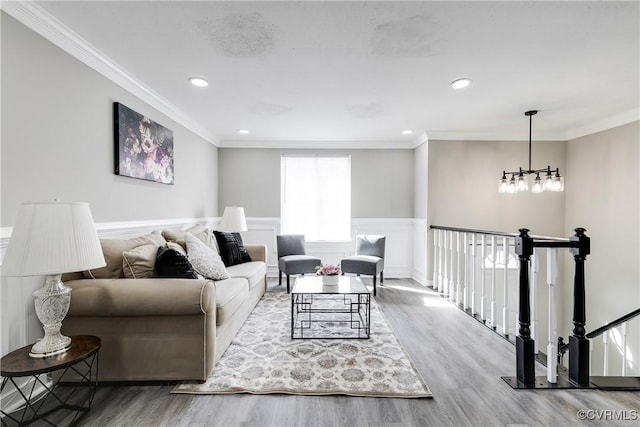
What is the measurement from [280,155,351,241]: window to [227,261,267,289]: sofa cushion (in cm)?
159

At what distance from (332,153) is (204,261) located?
324 cm

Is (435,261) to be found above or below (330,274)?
below

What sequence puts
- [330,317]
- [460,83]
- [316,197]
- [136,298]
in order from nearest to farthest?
[136,298] < [460,83] < [330,317] < [316,197]

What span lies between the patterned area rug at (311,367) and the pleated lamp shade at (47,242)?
105 cm

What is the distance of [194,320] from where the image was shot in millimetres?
1991

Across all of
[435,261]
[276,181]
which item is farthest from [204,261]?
[435,261]

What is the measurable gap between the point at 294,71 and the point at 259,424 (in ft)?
8.46

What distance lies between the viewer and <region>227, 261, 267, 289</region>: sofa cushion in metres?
3.27

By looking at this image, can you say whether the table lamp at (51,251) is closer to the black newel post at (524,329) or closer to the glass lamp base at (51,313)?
the glass lamp base at (51,313)

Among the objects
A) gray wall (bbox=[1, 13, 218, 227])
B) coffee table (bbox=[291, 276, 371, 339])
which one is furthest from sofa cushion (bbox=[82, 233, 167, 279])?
coffee table (bbox=[291, 276, 371, 339])

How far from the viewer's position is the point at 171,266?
7.36 ft

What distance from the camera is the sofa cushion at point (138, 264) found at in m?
2.20

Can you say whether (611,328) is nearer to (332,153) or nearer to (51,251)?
(332,153)

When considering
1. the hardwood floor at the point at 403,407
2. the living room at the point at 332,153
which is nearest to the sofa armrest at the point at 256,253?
the living room at the point at 332,153
